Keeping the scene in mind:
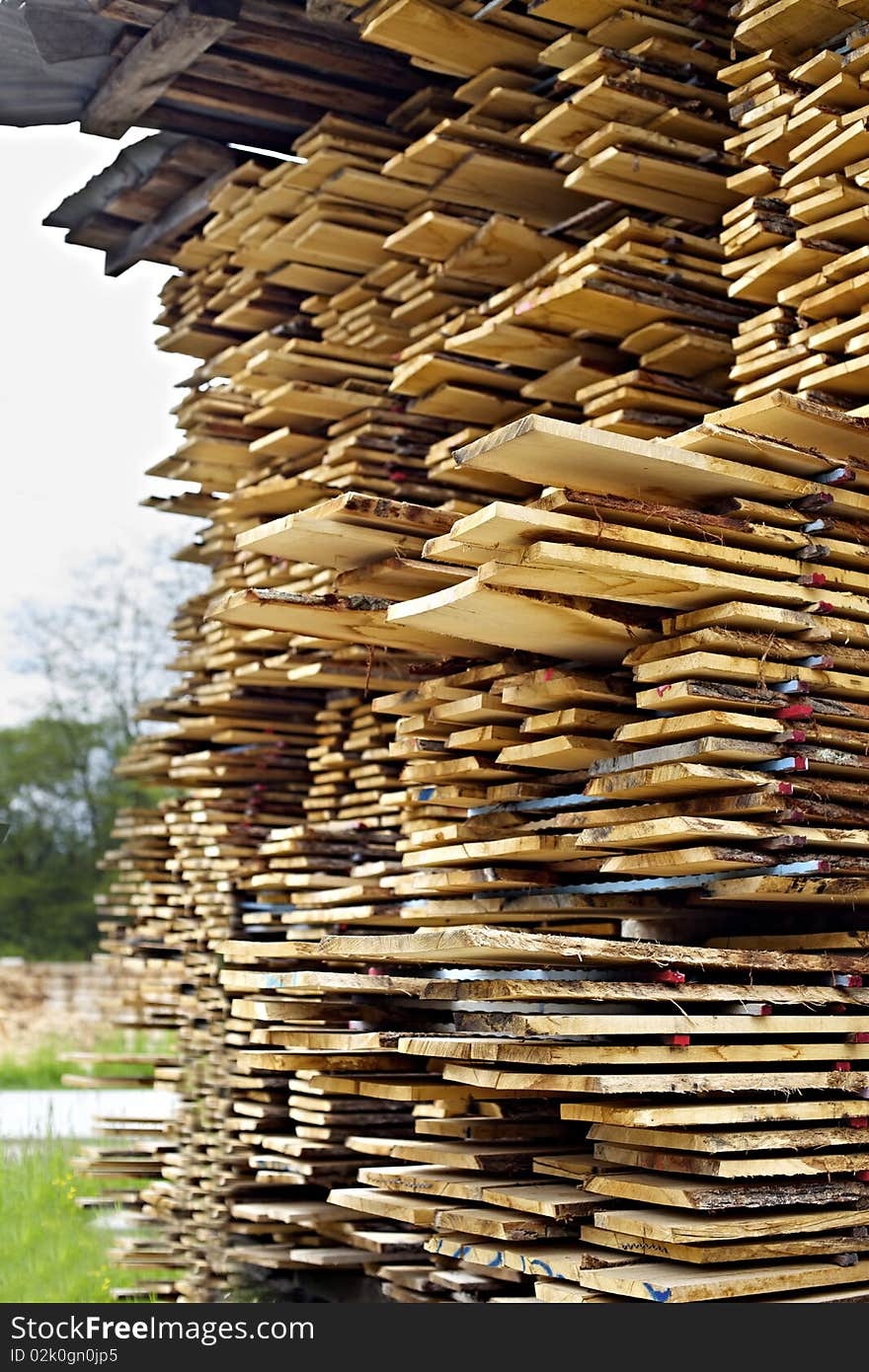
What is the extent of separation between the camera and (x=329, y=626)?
7.17 meters

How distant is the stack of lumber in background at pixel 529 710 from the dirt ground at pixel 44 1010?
9496mm

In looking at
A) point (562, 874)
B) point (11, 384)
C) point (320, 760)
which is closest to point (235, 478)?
point (320, 760)

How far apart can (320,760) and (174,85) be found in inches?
163

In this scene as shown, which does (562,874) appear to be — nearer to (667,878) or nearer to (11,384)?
(667,878)

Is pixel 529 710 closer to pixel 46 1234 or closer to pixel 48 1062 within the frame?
pixel 46 1234

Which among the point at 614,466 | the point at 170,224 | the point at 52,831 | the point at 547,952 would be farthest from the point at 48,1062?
the point at 614,466

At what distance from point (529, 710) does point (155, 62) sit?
492cm

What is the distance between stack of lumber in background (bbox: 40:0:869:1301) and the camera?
5621 mm

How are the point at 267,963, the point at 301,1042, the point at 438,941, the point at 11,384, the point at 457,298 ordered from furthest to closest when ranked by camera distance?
the point at 11,384
the point at 267,963
the point at 457,298
the point at 301,1042
the point at 438,941

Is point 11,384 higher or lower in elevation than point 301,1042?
higher

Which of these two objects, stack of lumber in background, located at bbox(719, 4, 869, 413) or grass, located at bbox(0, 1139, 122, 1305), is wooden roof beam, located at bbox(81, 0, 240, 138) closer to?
stack of lumber in background, located at bbox(719, 4, 869, 413)

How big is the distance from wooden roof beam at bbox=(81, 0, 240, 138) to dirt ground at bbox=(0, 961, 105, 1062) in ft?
39.4

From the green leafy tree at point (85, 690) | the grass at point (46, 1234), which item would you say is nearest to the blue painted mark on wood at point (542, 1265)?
the grass at point (46, 1234)

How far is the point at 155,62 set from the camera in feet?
31.2
